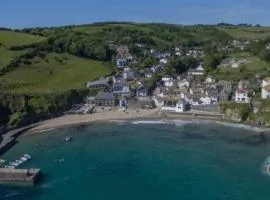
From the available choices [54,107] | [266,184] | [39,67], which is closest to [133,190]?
[266,184]

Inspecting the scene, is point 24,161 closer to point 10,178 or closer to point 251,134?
point 10,178

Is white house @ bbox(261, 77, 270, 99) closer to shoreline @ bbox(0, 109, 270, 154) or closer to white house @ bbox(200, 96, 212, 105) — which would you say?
white house @ bbox(200, 96, 212, 105)

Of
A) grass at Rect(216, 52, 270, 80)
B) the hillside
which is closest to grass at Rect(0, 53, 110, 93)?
the hillside

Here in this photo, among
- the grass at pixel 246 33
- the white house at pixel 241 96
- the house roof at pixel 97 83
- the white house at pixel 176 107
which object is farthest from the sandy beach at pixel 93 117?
the grass at pixel 246 33

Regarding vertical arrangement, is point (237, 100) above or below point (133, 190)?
above

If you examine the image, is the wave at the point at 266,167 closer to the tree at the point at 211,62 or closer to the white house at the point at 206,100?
the white house at the point at 206,100

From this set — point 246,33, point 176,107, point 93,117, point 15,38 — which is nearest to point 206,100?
point 176,107
